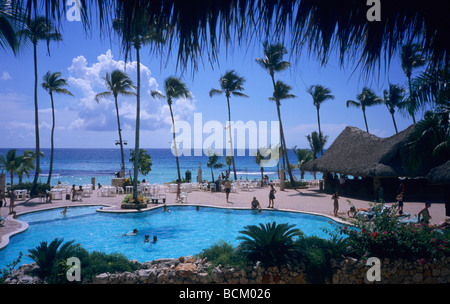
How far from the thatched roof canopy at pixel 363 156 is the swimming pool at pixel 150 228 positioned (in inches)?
279

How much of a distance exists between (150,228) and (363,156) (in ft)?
52.1

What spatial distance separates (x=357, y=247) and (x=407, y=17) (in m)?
5.27

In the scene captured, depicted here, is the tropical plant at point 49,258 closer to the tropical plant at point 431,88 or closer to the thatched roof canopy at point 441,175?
the tropical plant at point 431,88

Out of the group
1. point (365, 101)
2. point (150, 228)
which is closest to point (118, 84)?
point (150, 228)

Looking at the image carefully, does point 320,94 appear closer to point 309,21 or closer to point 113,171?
point 309,21

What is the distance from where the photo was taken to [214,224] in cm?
1402

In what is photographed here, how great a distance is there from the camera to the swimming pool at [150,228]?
10453mm

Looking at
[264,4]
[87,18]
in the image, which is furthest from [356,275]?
[87,18]

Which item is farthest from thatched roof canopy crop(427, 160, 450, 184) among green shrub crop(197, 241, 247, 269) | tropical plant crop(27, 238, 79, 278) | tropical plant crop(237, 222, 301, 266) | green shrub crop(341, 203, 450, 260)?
tropical plant crop(27, 238, 79, 278)

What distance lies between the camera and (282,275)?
5.17 meters

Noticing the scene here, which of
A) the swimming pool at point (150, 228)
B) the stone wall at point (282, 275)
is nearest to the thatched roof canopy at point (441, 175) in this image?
the swimming pool at point (150, 228)

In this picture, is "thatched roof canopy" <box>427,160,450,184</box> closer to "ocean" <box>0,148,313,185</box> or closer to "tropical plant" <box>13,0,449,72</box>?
"tropical plant" <box>13,0,449,72</box>

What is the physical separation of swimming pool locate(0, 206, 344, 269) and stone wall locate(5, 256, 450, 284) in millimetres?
4452
